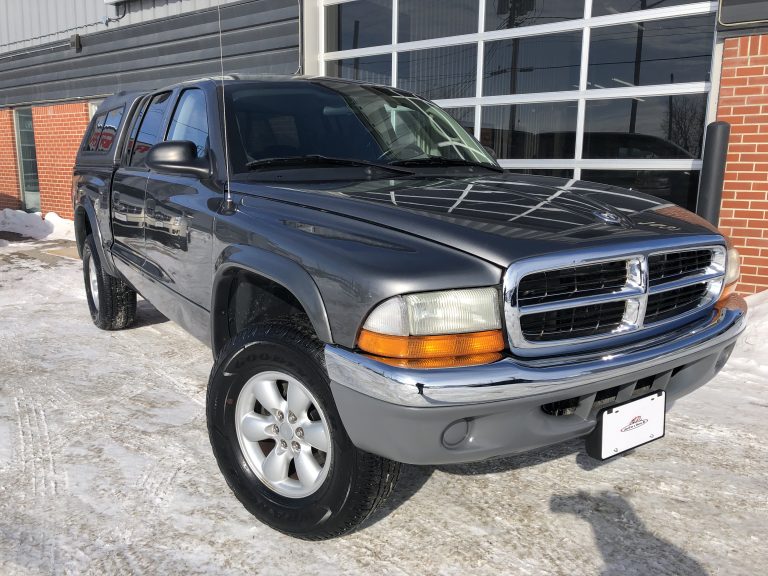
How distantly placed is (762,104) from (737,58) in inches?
16.4

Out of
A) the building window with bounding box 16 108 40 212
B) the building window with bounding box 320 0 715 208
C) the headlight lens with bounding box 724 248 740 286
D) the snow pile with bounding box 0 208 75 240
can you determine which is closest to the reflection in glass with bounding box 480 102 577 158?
Answer: the building window with bounding box 320 0 715 208

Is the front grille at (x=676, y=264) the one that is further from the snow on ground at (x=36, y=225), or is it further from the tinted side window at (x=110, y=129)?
the snow on ground at (x=36, y=225)

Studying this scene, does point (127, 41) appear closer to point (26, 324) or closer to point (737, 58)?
point (26, 324)

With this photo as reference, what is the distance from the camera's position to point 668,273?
8.00 ft

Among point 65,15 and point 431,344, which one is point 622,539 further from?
point 65,15

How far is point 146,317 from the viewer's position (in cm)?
580

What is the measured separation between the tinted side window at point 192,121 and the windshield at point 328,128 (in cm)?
20

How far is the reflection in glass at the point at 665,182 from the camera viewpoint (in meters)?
5.73

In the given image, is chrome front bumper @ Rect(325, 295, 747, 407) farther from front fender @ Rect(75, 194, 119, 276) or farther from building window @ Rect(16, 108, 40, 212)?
building window @ Rect(16, 108, 40, 212)

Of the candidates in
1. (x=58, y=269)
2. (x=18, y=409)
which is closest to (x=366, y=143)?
(x=18, y=409)

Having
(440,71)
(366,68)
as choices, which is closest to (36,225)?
(366,68)

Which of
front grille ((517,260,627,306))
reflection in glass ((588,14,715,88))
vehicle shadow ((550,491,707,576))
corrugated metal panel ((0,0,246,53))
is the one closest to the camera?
front grille ((517,260,627,306))

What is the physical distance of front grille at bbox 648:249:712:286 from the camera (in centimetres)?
235

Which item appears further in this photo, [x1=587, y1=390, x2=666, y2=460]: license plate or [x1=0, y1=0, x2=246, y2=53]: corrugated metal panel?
[x1=0, y1=0, x2=246, y2=53]: corrugated metal panel
